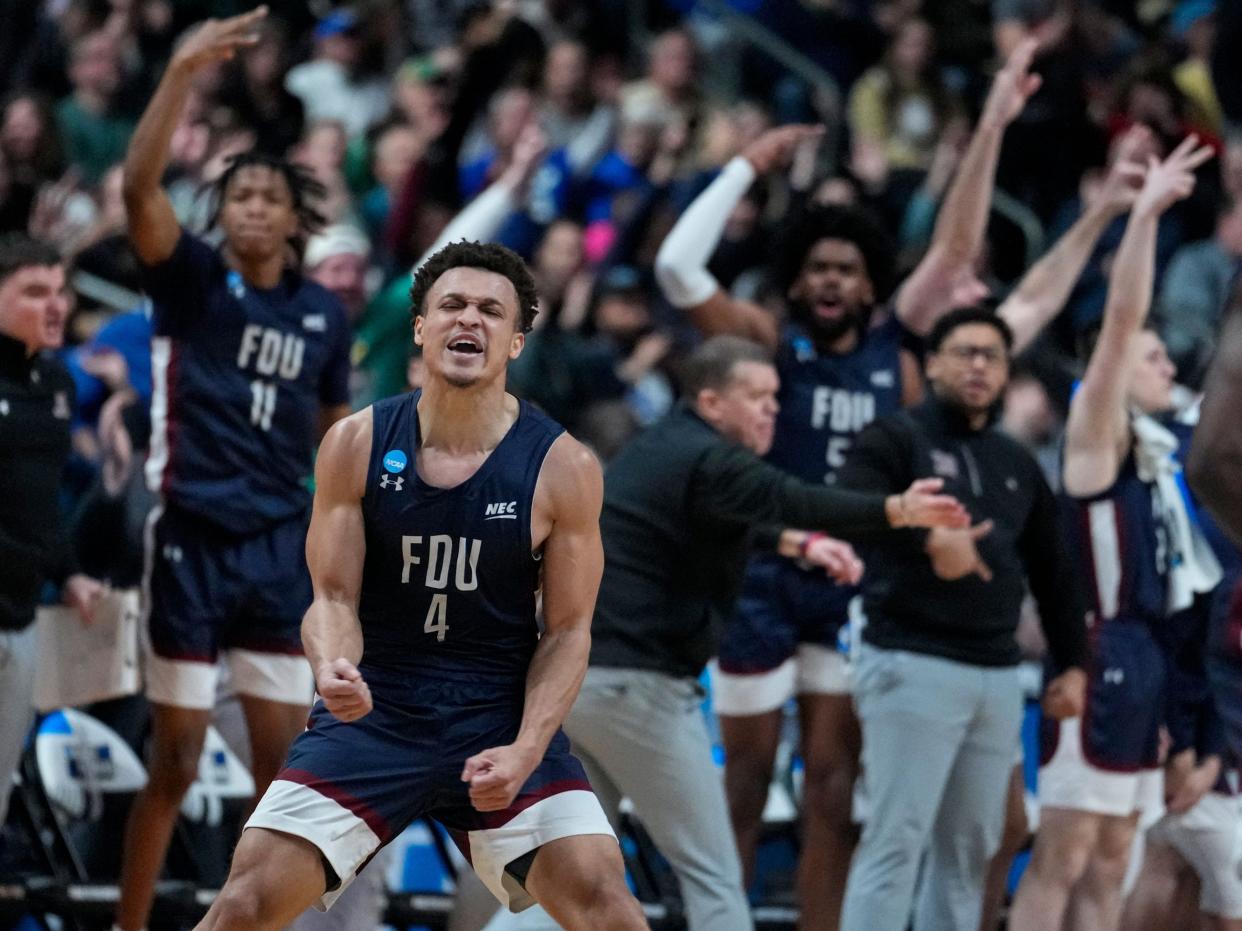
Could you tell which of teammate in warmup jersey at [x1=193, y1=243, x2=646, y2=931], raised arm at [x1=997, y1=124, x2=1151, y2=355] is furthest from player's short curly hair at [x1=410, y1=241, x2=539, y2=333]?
raised arm at [x1=997, y1=124, x2=1151, y2=355]

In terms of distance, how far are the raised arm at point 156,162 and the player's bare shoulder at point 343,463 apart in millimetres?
2095

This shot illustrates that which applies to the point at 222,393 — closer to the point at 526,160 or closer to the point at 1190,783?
the point at 526,160

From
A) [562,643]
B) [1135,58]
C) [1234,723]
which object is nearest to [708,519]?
[562,643]

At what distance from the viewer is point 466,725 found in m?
4.95

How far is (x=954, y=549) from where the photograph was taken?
21.3 ft

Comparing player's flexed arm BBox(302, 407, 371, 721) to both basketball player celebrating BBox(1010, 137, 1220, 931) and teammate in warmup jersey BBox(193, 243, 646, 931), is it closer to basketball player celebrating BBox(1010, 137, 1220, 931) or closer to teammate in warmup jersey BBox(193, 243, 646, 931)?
teammate in warmup jersey BBox(193, 243, 646, 931)

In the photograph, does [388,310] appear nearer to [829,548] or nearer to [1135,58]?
[829,548]

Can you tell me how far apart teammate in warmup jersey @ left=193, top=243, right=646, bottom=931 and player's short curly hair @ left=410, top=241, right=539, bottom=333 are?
0.14 feet

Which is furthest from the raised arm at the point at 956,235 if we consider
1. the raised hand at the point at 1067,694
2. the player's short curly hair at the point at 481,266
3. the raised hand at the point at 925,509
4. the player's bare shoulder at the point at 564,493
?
the player's bare shoulder at the point at 564,493

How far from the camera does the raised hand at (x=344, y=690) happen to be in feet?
14.9

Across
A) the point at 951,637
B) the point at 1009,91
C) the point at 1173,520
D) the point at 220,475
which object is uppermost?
the point at 1009,91

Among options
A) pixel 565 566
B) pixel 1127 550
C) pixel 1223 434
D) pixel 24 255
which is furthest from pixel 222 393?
pixel 1223 434

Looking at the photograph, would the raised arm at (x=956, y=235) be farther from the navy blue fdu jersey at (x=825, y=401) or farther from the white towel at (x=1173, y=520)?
the white towel at (x=1173, y=520)

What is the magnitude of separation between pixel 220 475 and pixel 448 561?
2.22 meters
